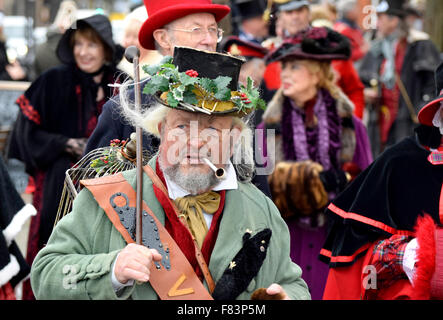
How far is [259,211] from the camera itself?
12.1 feet

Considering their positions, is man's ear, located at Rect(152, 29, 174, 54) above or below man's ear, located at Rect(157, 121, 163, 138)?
above

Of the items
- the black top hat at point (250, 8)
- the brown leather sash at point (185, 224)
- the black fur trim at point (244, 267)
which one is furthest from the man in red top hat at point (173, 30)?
the black top hat at point (250, 8)

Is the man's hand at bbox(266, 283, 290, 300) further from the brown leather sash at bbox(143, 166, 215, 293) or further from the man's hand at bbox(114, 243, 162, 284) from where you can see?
the man's hand at bbox(114, 243, 162, 284)

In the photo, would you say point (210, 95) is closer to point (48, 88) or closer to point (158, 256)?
Answer: point (158, 256)

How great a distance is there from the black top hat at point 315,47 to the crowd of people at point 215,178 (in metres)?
0.02

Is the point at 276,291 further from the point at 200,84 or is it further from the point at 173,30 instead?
the point at 173,30

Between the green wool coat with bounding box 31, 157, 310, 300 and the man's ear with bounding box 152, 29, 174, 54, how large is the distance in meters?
1.12

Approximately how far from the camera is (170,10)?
458 centimetres

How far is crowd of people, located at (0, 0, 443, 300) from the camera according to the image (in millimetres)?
3443

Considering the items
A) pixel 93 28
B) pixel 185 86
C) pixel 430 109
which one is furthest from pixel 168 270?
pixel 93 28

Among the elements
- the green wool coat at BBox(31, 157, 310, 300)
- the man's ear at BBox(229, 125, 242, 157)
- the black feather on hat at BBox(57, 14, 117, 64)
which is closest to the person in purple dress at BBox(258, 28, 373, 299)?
the black feather on hat at BBox(57, 14, 117, 64)

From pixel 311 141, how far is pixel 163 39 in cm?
235

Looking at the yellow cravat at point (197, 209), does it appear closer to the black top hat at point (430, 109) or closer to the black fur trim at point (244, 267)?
the black fur trim at point (244, 267)

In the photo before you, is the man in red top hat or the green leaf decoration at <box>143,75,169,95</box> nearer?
the green leaf decoration at <box>143,75,169,95</box>
